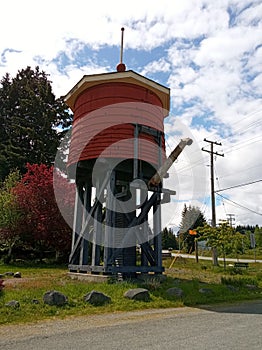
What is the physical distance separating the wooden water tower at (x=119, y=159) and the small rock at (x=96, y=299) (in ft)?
10.1

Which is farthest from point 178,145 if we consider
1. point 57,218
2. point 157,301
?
point 57,218

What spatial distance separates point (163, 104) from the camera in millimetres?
13094

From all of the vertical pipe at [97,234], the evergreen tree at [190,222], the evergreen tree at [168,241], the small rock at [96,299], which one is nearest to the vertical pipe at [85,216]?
the vertical pipe at [97,234]

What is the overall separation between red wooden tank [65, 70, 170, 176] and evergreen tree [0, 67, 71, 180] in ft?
55.2

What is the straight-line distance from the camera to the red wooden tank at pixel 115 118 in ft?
36.1

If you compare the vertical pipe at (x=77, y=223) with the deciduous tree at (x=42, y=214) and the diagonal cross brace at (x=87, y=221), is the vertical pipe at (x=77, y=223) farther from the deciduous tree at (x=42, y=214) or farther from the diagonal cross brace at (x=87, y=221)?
the deciduous tree at (x=42, y=214)

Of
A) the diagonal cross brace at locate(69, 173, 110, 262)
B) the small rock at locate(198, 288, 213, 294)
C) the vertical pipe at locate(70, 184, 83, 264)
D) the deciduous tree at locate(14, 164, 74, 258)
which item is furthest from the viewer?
the deciduous tree at locate(14, 164, 74, 258)

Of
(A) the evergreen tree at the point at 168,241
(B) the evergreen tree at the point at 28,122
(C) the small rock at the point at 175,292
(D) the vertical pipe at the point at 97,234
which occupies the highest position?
(B) the evergreen tree at the point at 28,122

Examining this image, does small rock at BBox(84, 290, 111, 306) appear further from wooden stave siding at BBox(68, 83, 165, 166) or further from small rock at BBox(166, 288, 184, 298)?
wooden stave siding at BBox(68, 83, 165, 166)

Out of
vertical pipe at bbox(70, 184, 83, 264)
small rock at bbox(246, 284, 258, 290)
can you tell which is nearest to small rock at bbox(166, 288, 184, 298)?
small rock at bbox(246, 284, 258, 290)

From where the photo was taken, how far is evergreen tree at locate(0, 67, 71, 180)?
92.0 feet

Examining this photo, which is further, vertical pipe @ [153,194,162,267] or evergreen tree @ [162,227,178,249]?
evergreen tree @ [162,227,178,249]

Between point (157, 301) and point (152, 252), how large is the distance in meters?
3.78

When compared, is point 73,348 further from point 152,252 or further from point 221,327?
point 152,252
